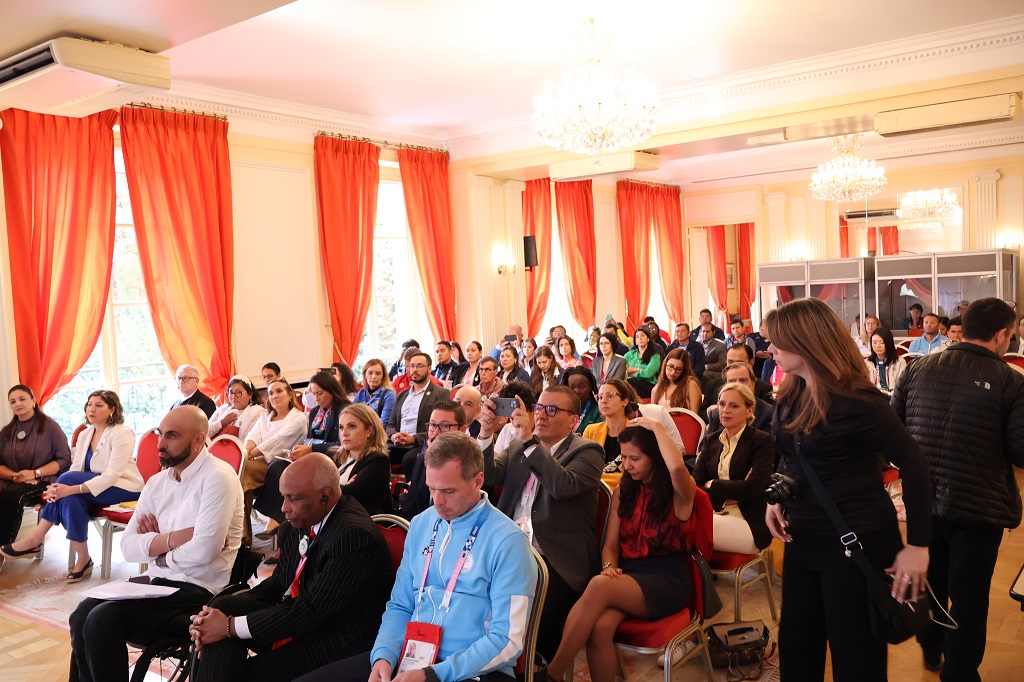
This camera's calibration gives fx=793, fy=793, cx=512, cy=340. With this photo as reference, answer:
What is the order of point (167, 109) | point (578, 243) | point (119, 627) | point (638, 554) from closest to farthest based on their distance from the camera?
point (119, 627) < point (638, 554) < point (167, 109) < point (578, 243)

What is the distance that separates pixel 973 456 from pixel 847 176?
8529 millimetres

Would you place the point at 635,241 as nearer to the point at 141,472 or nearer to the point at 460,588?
the point at 141,472

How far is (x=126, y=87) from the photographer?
15.8 feet

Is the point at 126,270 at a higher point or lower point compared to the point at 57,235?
lower

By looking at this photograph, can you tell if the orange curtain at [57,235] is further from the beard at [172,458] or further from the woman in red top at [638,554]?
the woman in red top at [638,554]

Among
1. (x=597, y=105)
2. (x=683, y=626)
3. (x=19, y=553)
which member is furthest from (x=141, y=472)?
(x=597, y=105)

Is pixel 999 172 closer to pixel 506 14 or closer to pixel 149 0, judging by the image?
pixel 506 14

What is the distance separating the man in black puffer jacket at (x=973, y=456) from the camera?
9.21 ft

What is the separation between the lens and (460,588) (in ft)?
7.66

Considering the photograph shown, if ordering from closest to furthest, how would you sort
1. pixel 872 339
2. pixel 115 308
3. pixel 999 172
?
pixel 872 339 → pixel 115 308 → pixel 999 172

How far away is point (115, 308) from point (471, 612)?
643 cm

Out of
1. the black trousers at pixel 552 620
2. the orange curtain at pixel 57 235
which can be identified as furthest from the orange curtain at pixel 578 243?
the black trousers at pixel 552 620

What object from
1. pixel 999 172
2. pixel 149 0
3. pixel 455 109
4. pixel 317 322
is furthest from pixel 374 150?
pixel 999 172

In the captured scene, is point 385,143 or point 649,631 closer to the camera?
point 649,631
